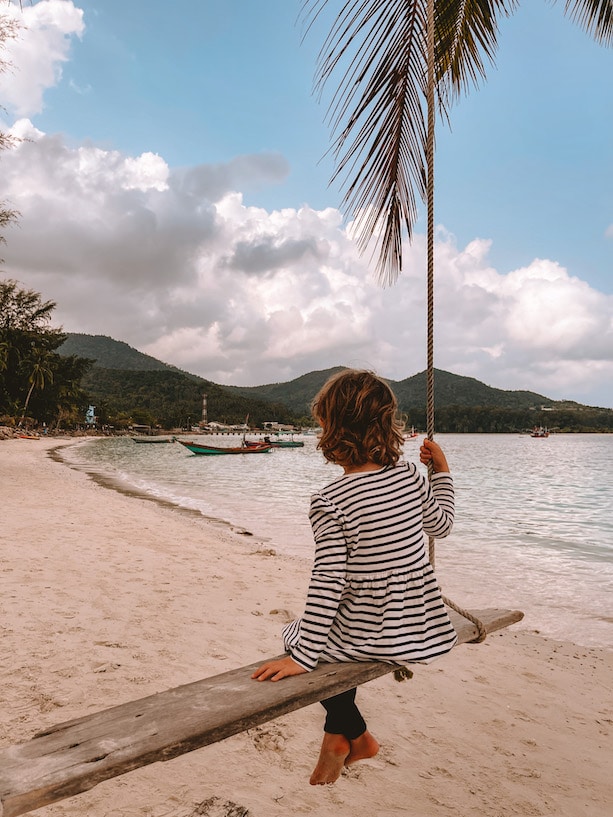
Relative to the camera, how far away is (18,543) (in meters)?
6.15

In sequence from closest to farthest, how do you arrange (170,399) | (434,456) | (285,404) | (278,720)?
(434,456) < (278,720) < (170,399) < (285,404)

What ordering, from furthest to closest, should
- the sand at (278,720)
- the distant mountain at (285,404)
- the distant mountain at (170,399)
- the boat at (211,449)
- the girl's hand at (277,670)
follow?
1. the distant mountain at (170,399)
2. the distant mountain at (285,404)
3. the boat at (211,449)
4. the sand at (278,720)
5. the girl's hand at (277,670)

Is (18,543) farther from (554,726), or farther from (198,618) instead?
(554,726)

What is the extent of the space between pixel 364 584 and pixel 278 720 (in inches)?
56.5

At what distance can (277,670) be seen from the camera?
5.11 feet

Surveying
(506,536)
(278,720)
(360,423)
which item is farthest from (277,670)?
(506,536)

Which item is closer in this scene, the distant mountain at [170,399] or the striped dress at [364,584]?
the striped dress at [364,584]

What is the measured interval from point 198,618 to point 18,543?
3.22 meters

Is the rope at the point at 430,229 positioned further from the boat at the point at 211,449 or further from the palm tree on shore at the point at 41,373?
the palm tree on shore at the point at 41,373

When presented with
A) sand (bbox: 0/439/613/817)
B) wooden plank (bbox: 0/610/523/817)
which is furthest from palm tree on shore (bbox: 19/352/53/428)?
wooden plank (bbox: 0/610/523/817)

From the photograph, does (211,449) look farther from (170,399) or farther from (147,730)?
(170,399)

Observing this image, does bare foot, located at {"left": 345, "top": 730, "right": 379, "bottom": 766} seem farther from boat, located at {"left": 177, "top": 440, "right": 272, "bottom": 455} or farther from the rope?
boat, located at {"left": 177, "top": 440, "right": 272, "bottom": 455}

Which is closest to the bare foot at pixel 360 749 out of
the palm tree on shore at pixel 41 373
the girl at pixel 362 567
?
the girl at pixel 362 567

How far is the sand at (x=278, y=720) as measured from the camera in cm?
205
